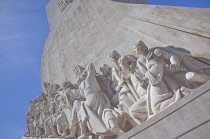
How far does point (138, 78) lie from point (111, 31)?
2629mm

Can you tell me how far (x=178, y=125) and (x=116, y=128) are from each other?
3.97 ft

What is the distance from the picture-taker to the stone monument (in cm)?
245

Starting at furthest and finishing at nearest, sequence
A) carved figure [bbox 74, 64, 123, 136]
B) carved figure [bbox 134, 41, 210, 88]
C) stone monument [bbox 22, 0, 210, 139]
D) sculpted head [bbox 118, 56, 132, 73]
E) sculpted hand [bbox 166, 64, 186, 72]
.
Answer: sculpted head [bbox 118, 56, 132, 73], carved figure [bbox 74, 64, 123, 136], sculpted hand [bbox 166, 64, 186, 72], carved figure [bbox 134, 41, 210, 88], stone monument [bbox 22, 0, 210, 139]

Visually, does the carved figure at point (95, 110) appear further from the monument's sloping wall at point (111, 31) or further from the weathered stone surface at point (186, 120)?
the monument's sloping wall at point (111, 31)

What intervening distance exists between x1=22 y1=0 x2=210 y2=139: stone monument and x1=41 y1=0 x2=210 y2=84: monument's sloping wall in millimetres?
20

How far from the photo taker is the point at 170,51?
11.0 feet

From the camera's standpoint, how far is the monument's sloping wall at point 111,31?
3.74 meters

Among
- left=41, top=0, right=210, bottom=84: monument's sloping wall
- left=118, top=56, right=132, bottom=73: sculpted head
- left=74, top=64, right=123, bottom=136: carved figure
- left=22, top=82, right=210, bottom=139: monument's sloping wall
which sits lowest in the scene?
left=22, top=82, right=210, bottom=139: monument's sloping wall

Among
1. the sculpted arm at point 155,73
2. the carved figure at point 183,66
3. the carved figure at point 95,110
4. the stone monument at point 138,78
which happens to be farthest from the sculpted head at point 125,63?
the carved figure at point 95,110

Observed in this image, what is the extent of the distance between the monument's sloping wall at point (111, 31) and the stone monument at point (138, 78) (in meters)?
0.02

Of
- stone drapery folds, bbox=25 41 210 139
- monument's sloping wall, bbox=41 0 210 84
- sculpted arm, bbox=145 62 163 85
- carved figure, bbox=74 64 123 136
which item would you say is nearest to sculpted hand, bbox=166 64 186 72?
stone drapery folds, bbox=25 41 210 139

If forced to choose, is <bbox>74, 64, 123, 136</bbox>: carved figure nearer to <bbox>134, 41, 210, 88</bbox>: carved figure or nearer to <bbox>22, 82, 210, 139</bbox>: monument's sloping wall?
<bbox>22, 82, 210, 139</bbox>: monument's sloping wall

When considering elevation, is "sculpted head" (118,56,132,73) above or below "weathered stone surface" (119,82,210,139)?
above

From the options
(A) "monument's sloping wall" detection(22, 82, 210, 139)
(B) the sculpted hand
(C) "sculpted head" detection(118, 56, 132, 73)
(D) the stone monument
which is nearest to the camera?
(A) "monument's sloping wall" detection(22, 82, 210, 139)
